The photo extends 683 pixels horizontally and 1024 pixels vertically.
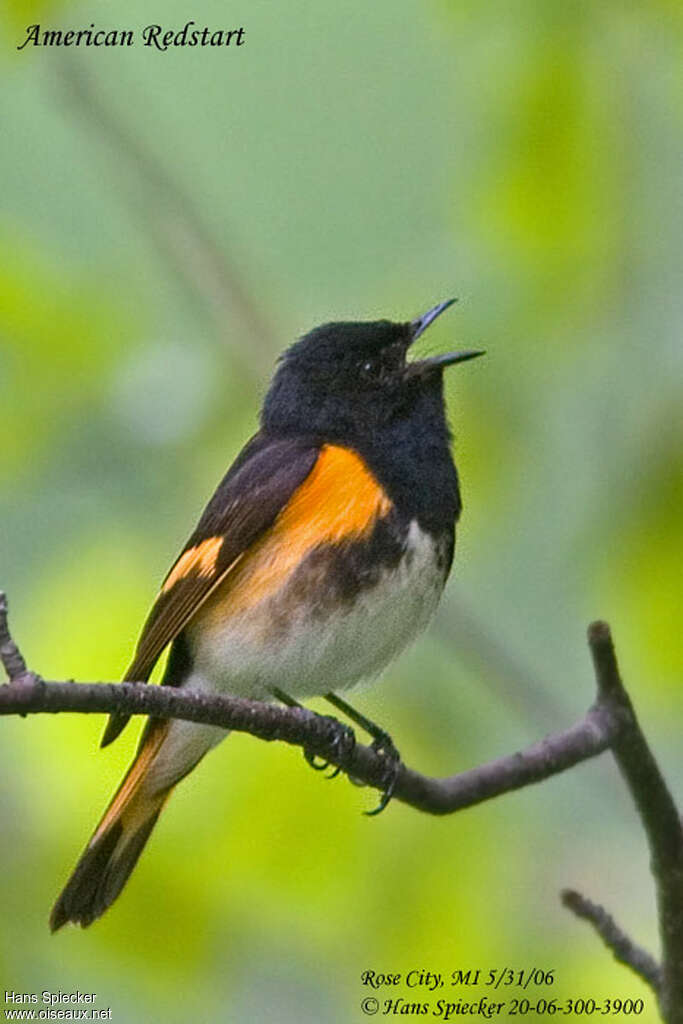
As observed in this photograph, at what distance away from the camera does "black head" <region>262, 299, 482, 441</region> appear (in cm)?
393

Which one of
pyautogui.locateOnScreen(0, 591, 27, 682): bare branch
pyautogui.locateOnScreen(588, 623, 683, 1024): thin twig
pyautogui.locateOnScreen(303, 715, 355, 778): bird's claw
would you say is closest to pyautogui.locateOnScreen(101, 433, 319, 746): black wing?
pyautogui.locateOnScreen(303, 715, 355, 778): bird's claw

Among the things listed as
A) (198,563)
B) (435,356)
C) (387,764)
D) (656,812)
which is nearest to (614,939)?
(656,812)

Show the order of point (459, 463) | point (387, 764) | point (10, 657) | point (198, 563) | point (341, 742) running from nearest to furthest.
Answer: point (10, 657) < point (341, 742) < point (387, 764) < point (198, 563) < point (459, 463)

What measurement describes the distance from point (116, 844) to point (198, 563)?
58 centimetres

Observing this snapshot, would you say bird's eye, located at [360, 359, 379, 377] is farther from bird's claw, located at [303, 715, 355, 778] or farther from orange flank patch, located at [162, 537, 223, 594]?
bird's claw, located at [303, 715, 355, 778]

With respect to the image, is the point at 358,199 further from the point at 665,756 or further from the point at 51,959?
the point at 51,959

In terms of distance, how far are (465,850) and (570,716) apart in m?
0.38

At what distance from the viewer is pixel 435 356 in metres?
3.96

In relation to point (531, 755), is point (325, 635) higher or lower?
higher

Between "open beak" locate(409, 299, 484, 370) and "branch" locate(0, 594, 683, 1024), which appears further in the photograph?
"open beak" locate(409, 299, 484, 370)

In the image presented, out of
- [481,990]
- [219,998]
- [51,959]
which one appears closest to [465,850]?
[481,990]

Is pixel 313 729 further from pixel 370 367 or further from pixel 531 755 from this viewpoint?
pixel 370 367

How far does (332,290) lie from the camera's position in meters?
4.65

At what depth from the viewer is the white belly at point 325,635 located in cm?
358
